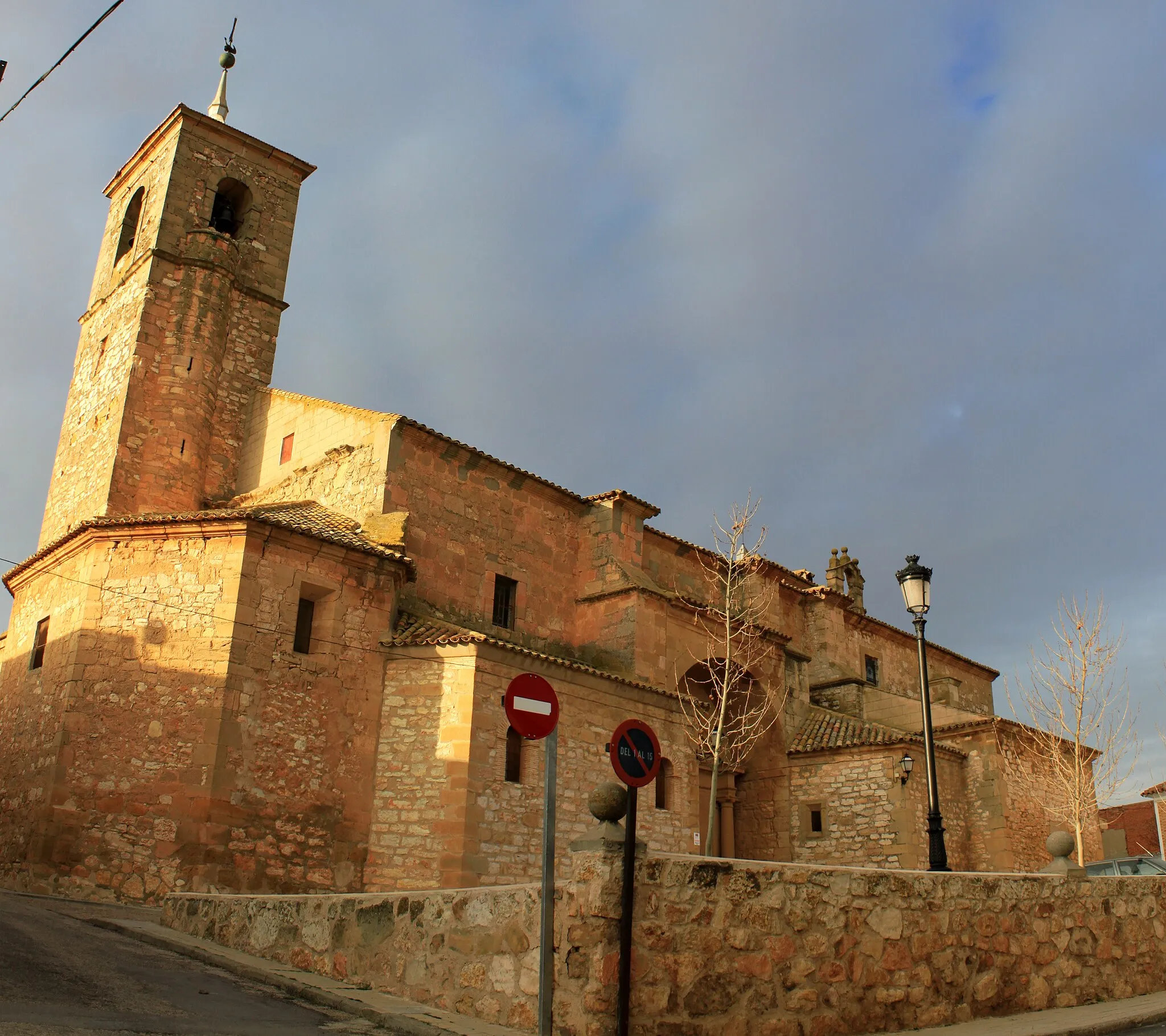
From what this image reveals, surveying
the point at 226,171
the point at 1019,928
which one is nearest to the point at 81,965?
the point at 1019,928

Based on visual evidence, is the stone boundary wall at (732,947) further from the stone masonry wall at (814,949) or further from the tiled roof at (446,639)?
the tiled roof at (446,639)

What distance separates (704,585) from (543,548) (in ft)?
18.8

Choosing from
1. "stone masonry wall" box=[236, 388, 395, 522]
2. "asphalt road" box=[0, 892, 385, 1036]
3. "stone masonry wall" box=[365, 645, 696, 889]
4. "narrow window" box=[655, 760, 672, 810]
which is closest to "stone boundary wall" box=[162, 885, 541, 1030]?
"asphalt road" box=[0, 892, 385, 1036]

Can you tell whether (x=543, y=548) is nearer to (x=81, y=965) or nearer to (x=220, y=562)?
(x=220, y=562)

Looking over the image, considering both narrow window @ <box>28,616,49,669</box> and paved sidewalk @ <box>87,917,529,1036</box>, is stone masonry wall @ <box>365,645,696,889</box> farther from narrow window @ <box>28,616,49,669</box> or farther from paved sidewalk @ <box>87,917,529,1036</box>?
narrow window @ <box>28,616,49,669</box>

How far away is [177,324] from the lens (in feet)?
78.4

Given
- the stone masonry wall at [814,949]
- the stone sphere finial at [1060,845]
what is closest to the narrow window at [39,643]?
the stone masonry wall at [814,949]

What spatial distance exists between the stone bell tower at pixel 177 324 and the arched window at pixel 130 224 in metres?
0.03

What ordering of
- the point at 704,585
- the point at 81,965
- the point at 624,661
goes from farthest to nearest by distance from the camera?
the point at 704,585 → the point at 624,661 → the point at 81,965

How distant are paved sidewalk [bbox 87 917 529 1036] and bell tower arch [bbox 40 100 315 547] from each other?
1231 cm

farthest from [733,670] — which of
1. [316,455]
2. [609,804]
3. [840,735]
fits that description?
[609,804]

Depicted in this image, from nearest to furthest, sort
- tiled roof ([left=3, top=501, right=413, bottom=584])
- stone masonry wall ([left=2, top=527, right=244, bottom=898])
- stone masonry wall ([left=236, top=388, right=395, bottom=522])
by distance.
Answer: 1. stone masonry wall ([left=2, top=527, right=244, bottom=898])
2. tiled roof ([left=3, top=501, right=413, bottom=584])
3. stone masonry wall ([left=236, top=388, right=395, bottom=522])

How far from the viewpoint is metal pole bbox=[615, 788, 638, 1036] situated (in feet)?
22.7

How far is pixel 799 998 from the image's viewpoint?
7.87m
